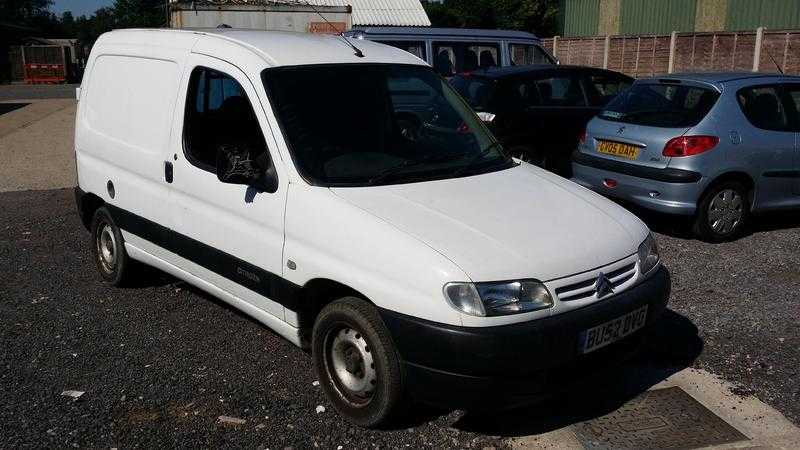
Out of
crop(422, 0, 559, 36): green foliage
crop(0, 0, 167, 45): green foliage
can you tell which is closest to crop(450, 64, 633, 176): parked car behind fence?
crop(422, 0, 559, 36): green foliage

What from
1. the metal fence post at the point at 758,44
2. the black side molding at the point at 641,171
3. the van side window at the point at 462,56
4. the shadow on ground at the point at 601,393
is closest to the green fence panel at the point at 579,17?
the metal fence post at the point at 758,44

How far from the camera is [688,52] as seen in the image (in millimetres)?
20031

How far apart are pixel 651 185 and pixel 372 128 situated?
3.78 meters

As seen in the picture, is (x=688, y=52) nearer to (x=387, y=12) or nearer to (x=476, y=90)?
(x=387, y=12)

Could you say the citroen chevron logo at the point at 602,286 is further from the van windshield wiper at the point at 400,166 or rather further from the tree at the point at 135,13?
the tree at the point at 135,13

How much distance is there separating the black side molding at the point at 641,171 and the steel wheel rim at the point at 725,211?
16.4 inches

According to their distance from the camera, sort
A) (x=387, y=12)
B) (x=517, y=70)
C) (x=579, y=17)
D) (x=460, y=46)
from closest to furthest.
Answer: (x=517, y=70), (x=460, y=46), (x=387, y=12), (x=579, y=17)

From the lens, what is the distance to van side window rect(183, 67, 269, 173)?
4.61m

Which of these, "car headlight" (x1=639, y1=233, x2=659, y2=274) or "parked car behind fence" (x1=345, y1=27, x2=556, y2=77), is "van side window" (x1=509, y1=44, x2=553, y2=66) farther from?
"car headlight" (x1=639, y1=233, x2=659, y2=274)

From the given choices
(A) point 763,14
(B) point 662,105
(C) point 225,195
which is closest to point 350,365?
(C) point 225,195

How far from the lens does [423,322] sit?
3.34 m

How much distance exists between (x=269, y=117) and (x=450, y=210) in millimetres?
1143

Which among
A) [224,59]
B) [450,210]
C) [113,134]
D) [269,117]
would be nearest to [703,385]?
[450,210]

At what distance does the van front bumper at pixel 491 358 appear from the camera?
330cm
